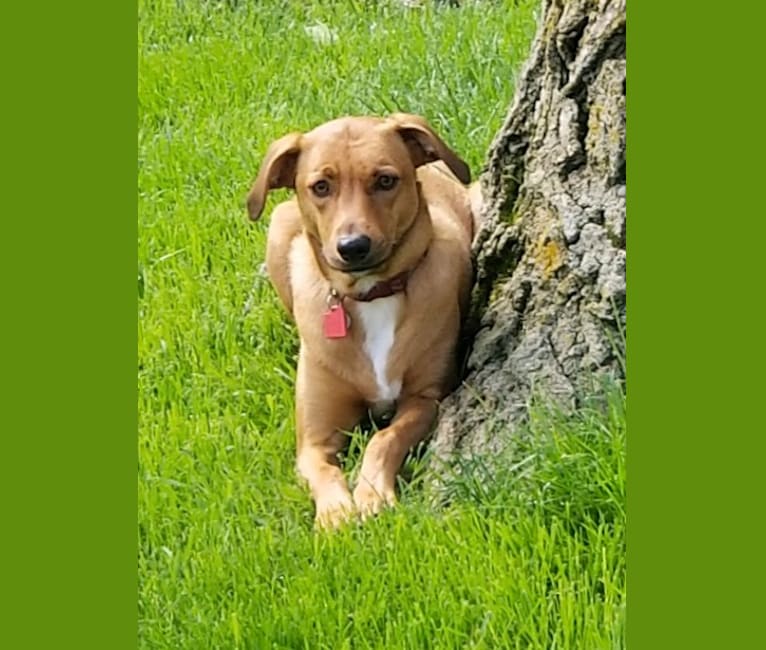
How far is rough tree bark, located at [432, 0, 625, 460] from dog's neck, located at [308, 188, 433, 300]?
0.20m

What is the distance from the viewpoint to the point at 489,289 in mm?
4449

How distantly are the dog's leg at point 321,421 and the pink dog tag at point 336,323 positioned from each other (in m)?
0.11

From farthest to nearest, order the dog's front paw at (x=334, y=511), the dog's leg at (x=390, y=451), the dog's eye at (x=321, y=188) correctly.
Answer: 1. the dog's eye at (x=321, y=188)
2. the dog's leg at (x=390, y=451)
3. the dog's front paw at (x=334, y=511)

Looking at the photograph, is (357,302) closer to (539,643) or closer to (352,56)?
(539,643)

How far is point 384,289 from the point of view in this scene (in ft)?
14.7

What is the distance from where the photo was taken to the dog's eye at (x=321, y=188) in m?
4.27

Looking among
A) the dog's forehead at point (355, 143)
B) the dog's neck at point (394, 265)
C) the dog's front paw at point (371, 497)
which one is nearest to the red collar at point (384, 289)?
the dog's neck at point (394, 265)

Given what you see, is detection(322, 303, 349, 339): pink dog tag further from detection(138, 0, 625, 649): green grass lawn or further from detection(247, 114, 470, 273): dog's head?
detection(138, 0, 625, 649): green grass lawn

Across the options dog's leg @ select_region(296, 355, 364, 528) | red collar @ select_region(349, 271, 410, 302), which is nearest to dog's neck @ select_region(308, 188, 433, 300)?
red collar @ select_region(349, 271, 410, 302)

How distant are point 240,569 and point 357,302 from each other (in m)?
1.09

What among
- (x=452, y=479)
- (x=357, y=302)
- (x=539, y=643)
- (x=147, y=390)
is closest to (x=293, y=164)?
(x=357, y=302)

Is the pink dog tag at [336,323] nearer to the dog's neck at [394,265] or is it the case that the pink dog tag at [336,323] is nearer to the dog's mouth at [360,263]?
the dog's neck at [394,265]

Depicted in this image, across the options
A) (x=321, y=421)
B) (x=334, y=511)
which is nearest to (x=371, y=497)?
(x=334, y=511)

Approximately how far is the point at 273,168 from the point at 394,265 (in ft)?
1.41
